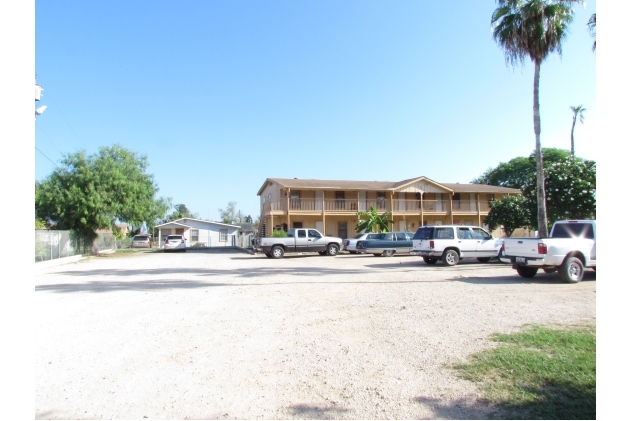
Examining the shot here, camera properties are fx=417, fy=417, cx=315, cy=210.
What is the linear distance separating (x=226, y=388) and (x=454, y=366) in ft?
8.40

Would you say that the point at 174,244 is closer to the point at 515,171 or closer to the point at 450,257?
the point at 450,257

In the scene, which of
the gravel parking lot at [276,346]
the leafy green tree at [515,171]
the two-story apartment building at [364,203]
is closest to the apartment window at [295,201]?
the two-story apartment building at [364,203]

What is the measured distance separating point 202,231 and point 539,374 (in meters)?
49.2

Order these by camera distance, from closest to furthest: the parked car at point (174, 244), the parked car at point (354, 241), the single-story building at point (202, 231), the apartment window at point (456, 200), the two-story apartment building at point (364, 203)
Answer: the parked car at point (354, 241), the two-story apartment building at point (364, 203), the parked car at point (174, 244), the apartment window at point (456, 200), the single-story building at point (202, 231)

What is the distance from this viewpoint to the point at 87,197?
30.2 m

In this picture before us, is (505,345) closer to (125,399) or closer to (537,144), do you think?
(125,399)

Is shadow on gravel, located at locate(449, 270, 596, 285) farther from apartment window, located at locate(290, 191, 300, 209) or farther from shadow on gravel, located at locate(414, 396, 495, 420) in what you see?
apartment window, located at locate(290, 191, 300, 209)

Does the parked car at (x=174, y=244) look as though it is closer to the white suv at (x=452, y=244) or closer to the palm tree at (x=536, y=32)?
the white suv at (x=452, y=244)

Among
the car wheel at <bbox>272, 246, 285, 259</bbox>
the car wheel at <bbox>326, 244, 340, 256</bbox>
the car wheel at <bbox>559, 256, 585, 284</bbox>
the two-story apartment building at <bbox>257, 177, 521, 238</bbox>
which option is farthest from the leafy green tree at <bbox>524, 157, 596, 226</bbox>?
the two-story apartment building at <bbox>257, 177, 521, 238</bbox>

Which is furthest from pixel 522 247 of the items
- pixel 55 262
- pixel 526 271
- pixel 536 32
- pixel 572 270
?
pixel 55 262

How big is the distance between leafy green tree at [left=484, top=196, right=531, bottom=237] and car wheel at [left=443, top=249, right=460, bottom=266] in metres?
11.1

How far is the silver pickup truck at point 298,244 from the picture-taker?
981 inches

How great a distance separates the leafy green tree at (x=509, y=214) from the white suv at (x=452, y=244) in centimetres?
965

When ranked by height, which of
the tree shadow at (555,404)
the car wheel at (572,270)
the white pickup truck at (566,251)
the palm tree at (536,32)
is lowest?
the tree shadow at (555,404)
